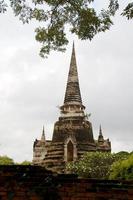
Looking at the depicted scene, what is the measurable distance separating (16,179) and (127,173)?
8659 millimetres

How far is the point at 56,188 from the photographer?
6.35 metres

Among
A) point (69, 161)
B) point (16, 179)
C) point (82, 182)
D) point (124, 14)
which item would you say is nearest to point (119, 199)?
point (82, 182)

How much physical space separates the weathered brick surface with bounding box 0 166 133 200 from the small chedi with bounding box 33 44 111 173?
30.2 metres

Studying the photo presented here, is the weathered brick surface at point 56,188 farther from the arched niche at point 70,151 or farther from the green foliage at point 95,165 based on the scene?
the arched niche at point 70,151

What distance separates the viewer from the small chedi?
38.9m

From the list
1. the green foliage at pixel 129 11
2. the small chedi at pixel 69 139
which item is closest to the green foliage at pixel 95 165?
the small chedi at pixel 69 139

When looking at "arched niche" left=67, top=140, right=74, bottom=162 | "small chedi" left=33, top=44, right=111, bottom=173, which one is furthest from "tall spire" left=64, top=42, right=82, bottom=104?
"arched niche" left=67, top=140, right=74, bottom=162

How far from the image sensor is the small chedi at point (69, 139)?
3891cm

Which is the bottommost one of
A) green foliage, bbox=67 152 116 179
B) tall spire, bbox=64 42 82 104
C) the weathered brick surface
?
the weathered brick surface

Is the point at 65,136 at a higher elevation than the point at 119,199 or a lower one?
higher

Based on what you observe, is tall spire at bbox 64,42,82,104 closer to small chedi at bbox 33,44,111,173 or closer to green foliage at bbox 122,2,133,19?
small chedi at bbox 33,44,111,173

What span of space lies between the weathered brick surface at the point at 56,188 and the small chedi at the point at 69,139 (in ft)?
99.2

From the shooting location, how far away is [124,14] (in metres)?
7.62

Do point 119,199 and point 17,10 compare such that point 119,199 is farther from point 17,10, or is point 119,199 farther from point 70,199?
point 17,10
